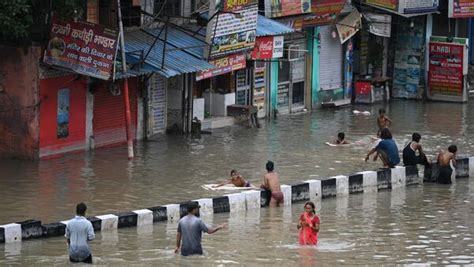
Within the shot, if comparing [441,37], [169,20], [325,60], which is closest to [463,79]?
[441,37]

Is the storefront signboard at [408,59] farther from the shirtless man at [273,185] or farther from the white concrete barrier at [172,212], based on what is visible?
the white concrete barrier at [172,212]

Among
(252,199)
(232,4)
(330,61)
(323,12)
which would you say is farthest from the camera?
(330,61)

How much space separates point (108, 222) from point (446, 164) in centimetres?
857

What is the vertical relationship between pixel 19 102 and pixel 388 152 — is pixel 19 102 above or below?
above

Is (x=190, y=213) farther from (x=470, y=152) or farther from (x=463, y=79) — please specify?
(x=463, y=79)

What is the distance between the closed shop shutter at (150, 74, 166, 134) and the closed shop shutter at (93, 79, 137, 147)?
34.3 inches

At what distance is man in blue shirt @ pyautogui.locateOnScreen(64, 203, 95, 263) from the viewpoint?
17.2 meters

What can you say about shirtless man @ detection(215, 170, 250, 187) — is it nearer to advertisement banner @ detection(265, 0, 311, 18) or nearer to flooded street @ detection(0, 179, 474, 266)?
flooded street @ detection(0, 179, 474, 266)

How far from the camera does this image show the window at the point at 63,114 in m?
27.5

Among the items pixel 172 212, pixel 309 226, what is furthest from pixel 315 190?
pixel 309 226

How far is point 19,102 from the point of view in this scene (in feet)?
88.0

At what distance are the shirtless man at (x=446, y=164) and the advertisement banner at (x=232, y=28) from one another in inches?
273

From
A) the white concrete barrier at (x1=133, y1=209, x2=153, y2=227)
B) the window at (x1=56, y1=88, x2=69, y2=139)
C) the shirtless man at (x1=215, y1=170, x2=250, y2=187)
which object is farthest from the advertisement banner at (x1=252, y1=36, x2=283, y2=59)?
the white concrete barrier at (x1=133, y1=209, x2=153, y2=227)

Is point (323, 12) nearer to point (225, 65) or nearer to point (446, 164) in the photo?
point (225, 65)
